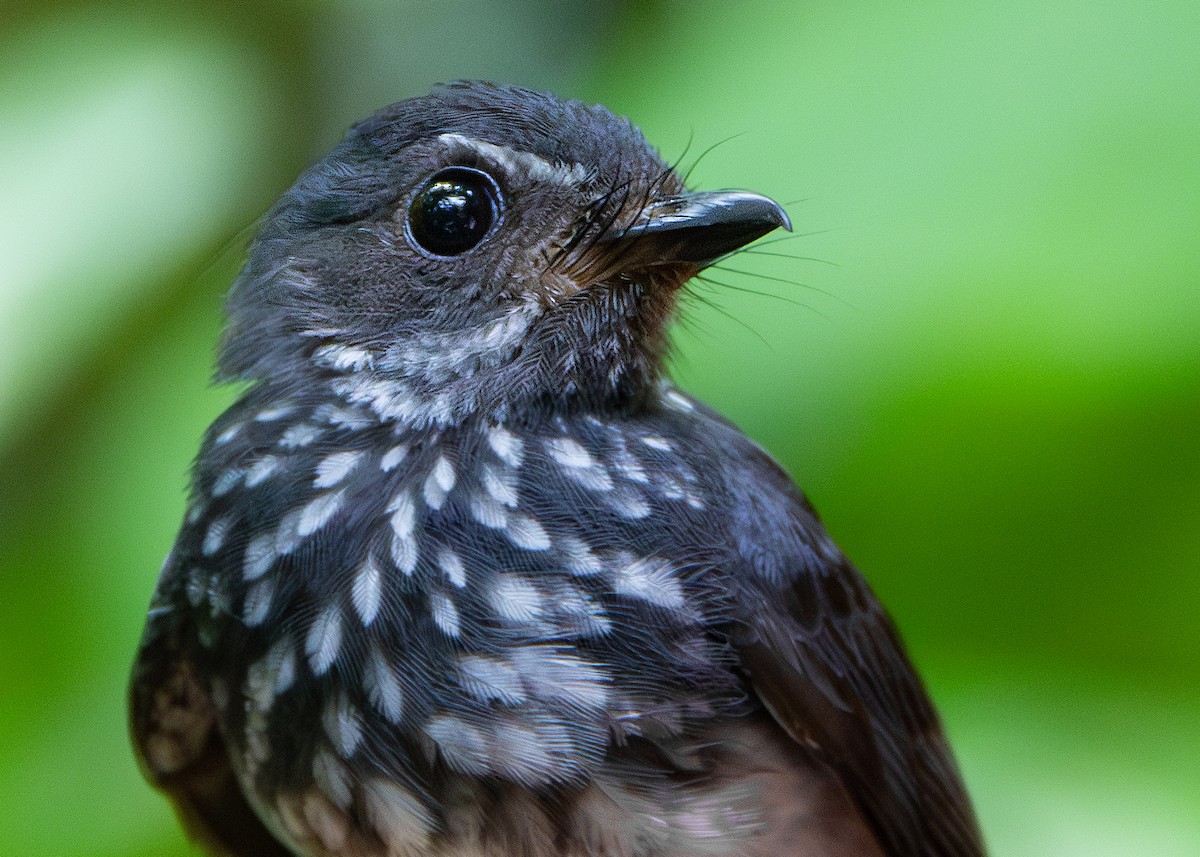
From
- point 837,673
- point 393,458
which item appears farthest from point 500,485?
point 837,673

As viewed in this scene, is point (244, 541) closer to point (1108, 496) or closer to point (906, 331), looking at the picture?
point (906, 331)

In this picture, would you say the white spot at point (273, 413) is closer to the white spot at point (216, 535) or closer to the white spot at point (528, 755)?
the white spot at point (216, 535)

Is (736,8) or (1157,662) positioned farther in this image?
(736,8)

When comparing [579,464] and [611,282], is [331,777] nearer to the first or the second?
[579,464]

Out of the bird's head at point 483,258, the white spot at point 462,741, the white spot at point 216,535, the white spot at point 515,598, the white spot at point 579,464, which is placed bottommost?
the white spot at point 462,741

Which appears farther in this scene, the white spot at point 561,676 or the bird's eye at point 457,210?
the bird's eye at point 457,210

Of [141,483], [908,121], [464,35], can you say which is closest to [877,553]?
[908,121]

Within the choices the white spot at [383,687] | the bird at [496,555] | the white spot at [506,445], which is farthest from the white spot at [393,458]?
the white spot at [383,687]
